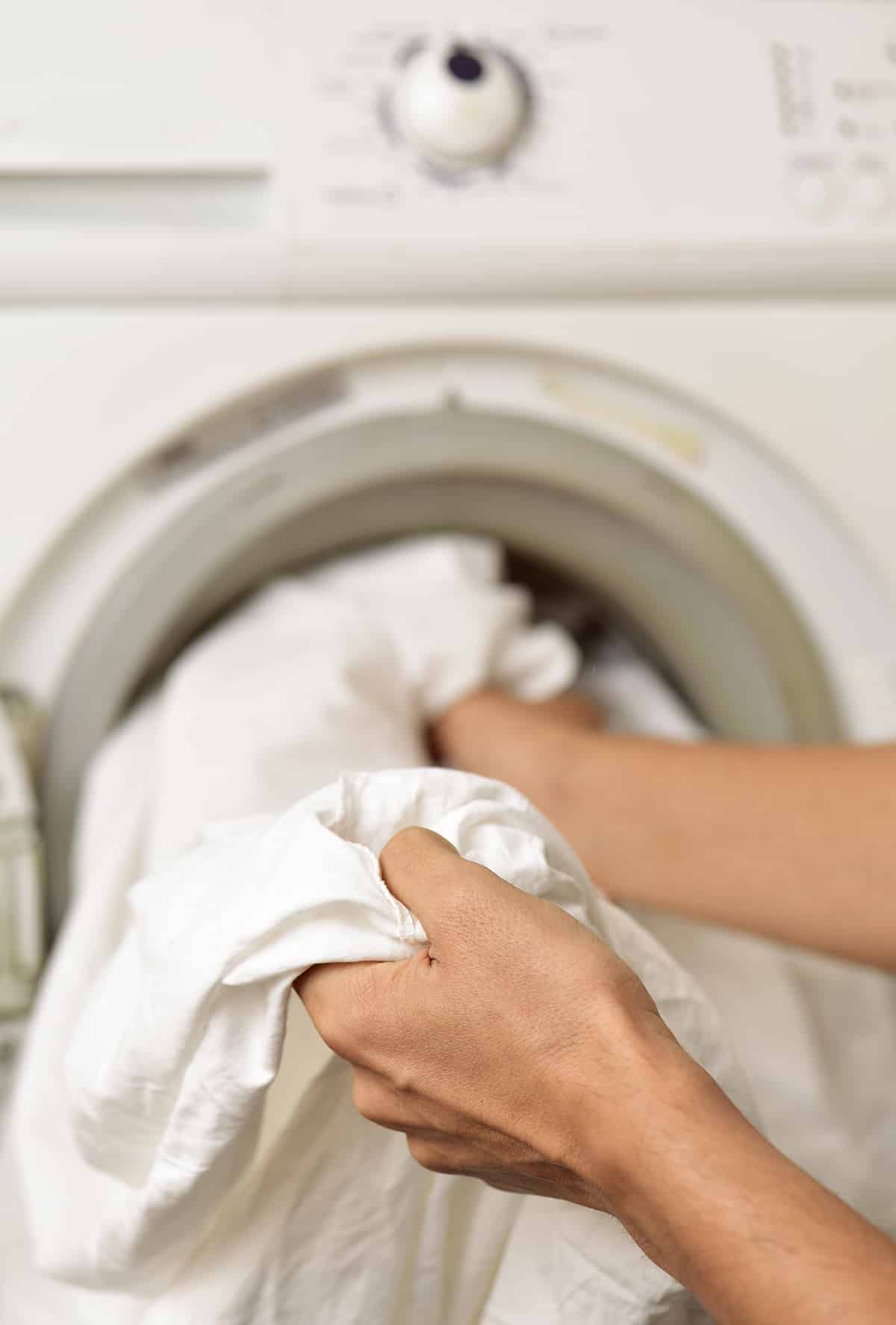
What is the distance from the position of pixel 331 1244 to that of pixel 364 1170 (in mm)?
27

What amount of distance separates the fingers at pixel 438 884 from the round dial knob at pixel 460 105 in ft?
1.28

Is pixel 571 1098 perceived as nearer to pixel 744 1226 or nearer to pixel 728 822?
pixel 744 1226

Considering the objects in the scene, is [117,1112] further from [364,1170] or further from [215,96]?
[215,96]

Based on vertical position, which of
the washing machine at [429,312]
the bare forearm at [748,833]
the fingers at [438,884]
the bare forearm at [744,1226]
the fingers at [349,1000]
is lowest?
the bare forearm at [744,1226]

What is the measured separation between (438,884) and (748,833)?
30 cm

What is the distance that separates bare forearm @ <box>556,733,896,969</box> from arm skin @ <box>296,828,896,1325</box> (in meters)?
0.26

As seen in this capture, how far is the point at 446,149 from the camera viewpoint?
57 cm

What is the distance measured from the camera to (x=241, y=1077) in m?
0.34

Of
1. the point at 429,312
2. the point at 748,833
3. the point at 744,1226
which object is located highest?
the point at 429,312

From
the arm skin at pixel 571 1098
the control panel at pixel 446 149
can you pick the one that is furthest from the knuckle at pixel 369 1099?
the control panel at pixel 446 149

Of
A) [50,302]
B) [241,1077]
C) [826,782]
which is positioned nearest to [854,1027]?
[826,782]

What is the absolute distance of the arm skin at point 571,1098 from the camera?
260 mm

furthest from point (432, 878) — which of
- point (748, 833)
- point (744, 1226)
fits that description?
point (748, 833)

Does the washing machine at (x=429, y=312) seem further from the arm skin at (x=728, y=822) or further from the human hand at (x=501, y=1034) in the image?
the human hand at (x=501, y=1034)
